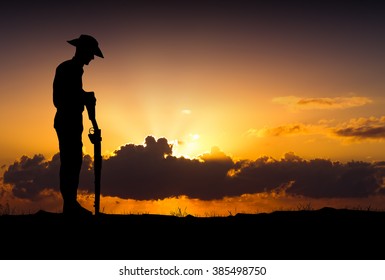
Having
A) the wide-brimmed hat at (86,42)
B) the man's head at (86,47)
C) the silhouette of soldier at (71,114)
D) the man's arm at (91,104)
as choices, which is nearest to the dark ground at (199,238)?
the silhouette of soldier at (71,114)

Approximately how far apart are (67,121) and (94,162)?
105 cm

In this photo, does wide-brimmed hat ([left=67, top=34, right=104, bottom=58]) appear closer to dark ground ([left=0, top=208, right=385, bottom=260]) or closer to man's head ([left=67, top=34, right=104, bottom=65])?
man's head ([left=67, top=34, right=104, bottom=65])

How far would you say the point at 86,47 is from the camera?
1160 cm

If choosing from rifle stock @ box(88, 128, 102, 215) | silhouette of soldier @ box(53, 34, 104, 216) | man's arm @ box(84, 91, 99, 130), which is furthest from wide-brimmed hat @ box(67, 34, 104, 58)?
rifle stock @ box(88, 128, 102, 215)

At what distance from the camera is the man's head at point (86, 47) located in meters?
11.6

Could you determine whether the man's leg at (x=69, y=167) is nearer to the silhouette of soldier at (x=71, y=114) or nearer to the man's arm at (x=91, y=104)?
the silhouette of soldier at (x=71, y=114)

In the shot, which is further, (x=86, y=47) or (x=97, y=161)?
(x=97, y=161)

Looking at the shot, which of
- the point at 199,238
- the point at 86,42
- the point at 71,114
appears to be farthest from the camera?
the point at 86,42

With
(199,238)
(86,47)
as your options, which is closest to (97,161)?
(86,47)

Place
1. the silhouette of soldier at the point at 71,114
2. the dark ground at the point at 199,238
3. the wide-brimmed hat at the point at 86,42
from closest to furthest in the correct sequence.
A: 1. the dark ground at the point at 199,238
2. the silhouette of soldier at the point at 71,114
3. the wide-brimmed hat at the point at 86,42

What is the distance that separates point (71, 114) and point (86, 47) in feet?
4.72

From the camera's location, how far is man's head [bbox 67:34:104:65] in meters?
11.6

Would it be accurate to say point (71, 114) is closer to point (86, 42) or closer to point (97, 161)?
point (97, 161)
